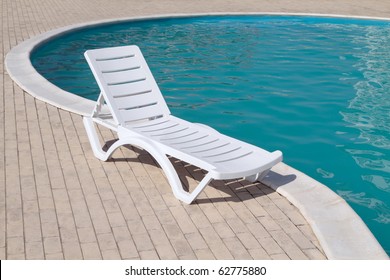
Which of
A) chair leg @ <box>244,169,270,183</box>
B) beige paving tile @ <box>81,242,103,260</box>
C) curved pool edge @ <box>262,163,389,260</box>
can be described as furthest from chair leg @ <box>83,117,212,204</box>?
beige paving tile @ <box>81,242,103,260</box>

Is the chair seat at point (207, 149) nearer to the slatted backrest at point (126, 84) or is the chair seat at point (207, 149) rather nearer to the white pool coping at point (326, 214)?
the slatted backrest at point (126, 84)

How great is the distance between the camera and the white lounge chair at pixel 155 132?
533cm

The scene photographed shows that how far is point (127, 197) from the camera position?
5418 mm

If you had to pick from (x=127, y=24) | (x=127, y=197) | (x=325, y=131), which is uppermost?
(x=127, y=197)

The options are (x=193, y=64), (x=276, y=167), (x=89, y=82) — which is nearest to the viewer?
(x=276, y=167)

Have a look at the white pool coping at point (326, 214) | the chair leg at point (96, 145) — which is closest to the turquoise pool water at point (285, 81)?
the white pool coping at point (326, 214)

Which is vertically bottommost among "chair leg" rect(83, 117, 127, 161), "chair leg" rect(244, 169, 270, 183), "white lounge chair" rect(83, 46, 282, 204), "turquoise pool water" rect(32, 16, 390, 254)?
"turquoise pool water" rect(32, 16, 390, 254)

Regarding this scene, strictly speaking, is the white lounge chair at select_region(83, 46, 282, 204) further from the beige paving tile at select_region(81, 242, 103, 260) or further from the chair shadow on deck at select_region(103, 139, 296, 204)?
the beige paving tile at select_region(81, 242, 103, 260)

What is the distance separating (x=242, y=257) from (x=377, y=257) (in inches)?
39.0

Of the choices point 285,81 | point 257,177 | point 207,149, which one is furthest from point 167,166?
point 285,81

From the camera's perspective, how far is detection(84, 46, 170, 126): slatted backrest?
629cm

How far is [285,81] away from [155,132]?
17.0ft
